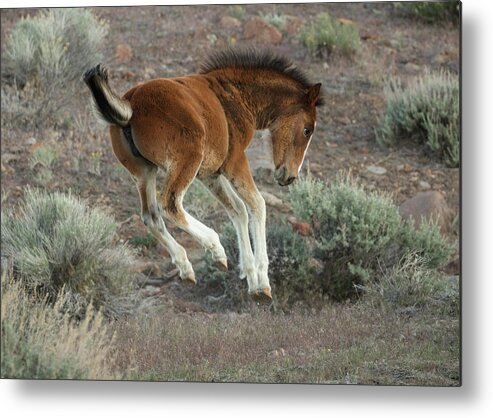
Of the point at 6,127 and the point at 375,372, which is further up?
the point at 6,127

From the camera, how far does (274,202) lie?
688 centimetres

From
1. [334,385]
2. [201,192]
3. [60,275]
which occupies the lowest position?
[334,385]

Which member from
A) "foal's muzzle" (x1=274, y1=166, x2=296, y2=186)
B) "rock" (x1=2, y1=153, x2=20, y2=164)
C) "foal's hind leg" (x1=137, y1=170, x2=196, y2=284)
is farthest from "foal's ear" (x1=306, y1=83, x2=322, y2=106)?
"rock" (x1=2, y1=153, x2=20, y2=164)

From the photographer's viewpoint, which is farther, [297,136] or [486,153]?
[297,136]

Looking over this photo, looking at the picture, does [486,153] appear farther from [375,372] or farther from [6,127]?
[6,127]

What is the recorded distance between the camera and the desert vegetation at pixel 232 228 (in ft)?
21.5

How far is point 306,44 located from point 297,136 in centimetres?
69

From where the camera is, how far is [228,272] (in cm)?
670

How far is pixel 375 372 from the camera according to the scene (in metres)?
6.45

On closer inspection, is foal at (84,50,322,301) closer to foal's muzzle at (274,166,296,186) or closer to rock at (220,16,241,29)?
foal's muzzle at (274,166,296,186)

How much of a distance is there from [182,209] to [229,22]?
53.1 inches

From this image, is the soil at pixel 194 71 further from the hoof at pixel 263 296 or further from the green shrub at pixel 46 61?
the hoof at pixel 263 296

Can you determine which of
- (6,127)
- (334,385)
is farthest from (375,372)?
(6,127)

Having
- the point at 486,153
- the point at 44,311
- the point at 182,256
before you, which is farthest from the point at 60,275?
the point at 486,153
